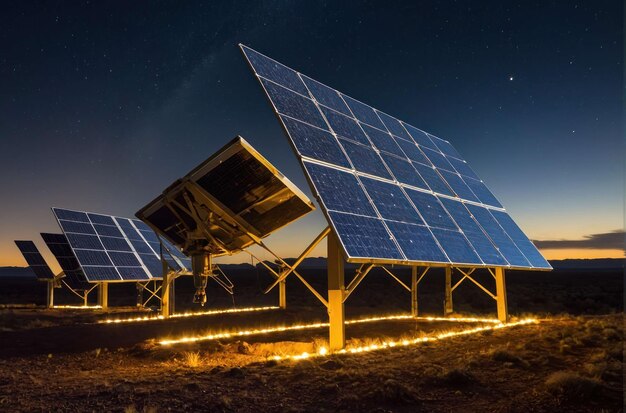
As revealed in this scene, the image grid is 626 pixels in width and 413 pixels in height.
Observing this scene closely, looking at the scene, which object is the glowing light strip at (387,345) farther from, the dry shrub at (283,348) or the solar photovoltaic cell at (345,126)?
the solar photovoltaic cell at (345,126)

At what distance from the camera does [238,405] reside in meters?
7.75

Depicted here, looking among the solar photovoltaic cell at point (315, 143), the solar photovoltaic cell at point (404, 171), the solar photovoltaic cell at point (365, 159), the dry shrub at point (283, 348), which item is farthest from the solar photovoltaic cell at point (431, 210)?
the dry shrub at point (283, 348)

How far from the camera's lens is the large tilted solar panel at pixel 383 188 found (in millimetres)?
11578

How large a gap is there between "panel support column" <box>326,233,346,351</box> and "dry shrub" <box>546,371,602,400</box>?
5120 mm

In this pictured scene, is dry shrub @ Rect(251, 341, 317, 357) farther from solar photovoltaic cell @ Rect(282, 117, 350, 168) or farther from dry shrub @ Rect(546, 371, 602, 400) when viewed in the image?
dry shrub @ Rect(546, 371, 602, 400)

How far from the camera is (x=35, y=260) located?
33344 mm

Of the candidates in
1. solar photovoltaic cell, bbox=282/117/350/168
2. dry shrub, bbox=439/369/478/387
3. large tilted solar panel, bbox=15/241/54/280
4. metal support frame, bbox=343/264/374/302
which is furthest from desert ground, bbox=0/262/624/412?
large tilted solar panel, bbox=15/241/54/280

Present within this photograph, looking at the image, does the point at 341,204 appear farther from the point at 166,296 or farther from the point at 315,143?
the point at 166,296

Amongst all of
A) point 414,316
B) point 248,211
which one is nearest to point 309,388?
point 248,211

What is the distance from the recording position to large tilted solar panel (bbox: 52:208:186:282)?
26.2 meters

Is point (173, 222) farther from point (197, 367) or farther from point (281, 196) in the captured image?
point (197, 367)

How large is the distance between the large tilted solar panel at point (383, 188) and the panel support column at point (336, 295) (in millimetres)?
1295

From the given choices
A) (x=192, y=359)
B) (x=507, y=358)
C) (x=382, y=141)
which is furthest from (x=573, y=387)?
(x=382, y=141)

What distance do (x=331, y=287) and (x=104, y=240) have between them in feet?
70.0
